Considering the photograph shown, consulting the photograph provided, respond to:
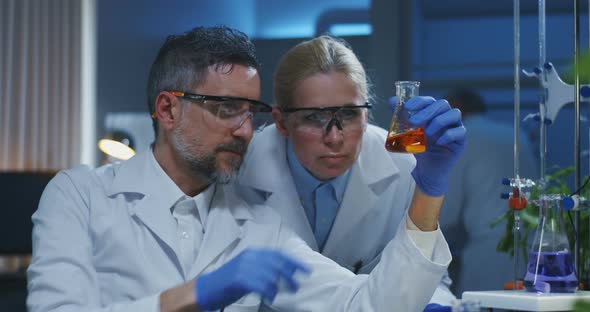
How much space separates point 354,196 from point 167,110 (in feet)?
2.06

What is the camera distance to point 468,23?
4.29 m

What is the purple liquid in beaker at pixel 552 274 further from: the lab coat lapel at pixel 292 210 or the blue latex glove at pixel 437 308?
the lab coat lapel at pixel 292 210

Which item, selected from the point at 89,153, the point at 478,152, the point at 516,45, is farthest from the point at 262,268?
the point at 89,153

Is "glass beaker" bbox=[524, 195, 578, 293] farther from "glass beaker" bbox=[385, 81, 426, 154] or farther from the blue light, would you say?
the blue light

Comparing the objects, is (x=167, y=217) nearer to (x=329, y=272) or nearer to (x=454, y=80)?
(x=329, y=272)

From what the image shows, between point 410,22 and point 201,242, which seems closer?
point 201,242

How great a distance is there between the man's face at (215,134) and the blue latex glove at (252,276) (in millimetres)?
463

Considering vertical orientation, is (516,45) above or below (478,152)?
above

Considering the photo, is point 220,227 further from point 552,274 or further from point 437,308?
point 552,274

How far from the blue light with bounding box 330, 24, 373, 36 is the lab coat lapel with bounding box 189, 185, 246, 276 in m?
2.58

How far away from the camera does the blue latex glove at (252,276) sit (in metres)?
1.31

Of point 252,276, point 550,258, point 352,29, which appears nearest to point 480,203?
point 352,29

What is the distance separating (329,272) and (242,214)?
30 centimetres

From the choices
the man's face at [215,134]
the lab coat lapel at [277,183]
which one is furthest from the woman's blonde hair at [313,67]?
the man's face at [215,134]
